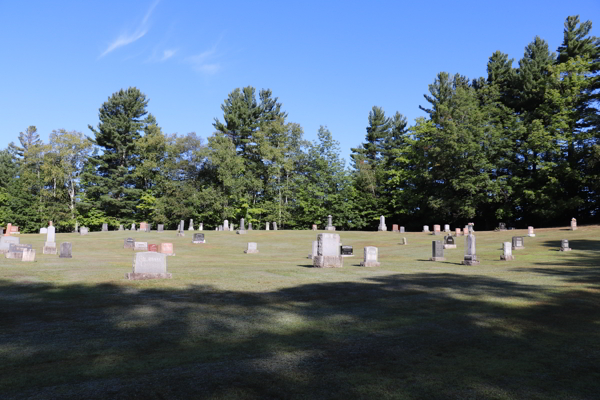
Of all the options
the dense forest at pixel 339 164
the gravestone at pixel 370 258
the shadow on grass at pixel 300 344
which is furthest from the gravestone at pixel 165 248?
the dense forest at pixel 339 164

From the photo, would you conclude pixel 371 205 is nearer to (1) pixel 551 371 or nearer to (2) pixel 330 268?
(2) pixel 330 268

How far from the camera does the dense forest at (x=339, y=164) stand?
173 ft

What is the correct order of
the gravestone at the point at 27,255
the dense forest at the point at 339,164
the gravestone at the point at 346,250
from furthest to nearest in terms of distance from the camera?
the dense forest at the point at 339,164 → the gravestone at the point at 346,250 → the gravestone at the point at 27,255

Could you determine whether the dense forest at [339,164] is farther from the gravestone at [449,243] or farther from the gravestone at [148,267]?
the gravestone at [148,267]

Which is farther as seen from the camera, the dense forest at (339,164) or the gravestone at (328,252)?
the dense forest at (339,164)

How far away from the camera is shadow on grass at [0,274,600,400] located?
5.09m

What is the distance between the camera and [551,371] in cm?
563

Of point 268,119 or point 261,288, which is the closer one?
point 261,288

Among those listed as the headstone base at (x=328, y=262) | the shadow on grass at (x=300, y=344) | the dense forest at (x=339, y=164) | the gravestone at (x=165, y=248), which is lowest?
the shadow on grass at (x=300, y=344)

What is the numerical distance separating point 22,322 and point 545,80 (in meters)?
60.0

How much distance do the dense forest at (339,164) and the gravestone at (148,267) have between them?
4527 centimetres

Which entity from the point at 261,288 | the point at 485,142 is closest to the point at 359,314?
the point at 261,288

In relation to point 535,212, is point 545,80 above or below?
above

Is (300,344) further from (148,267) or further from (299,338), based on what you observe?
(148,267)
